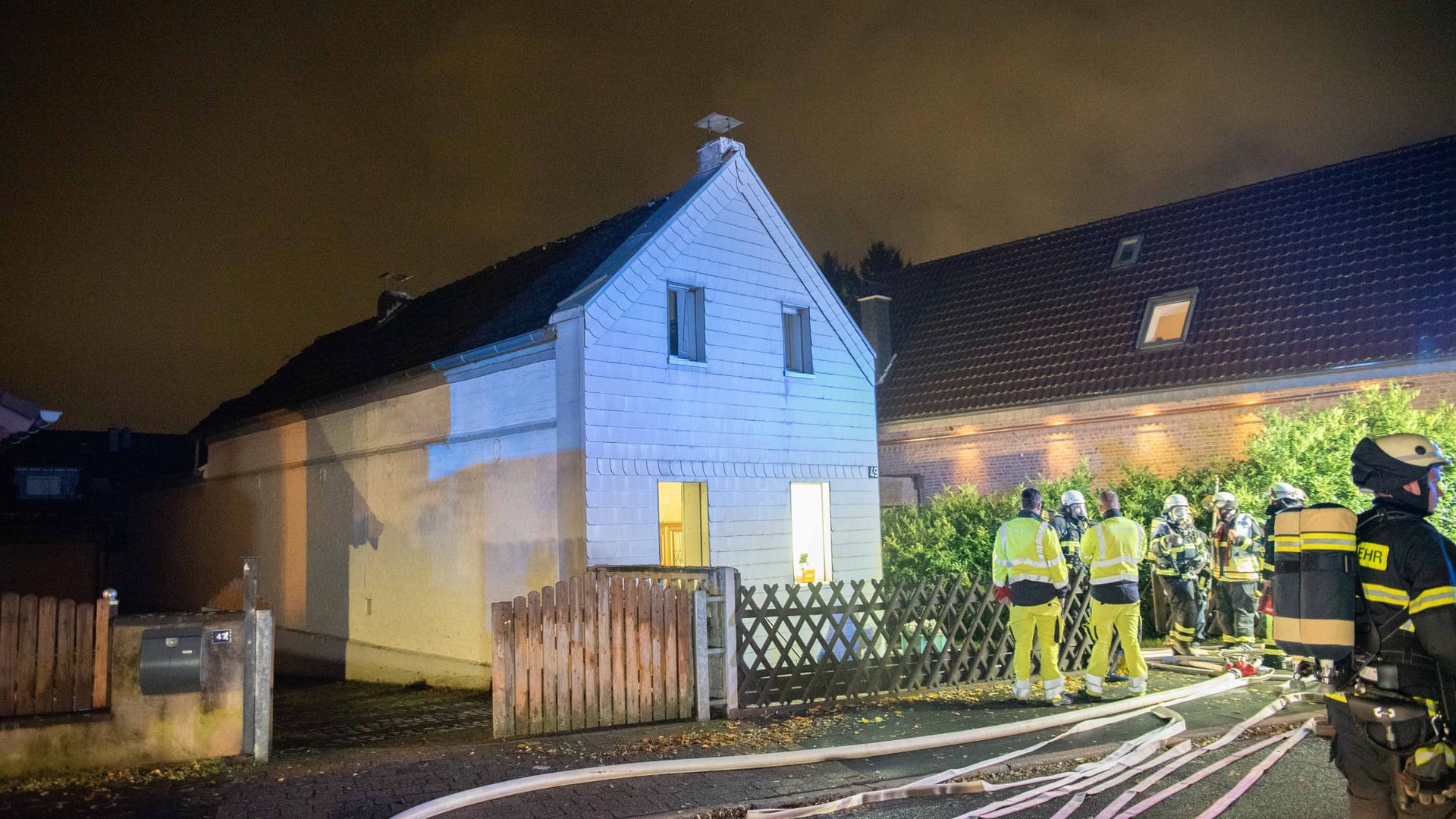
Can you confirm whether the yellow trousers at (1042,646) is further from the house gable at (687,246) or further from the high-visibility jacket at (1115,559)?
the house gable at (687,246)

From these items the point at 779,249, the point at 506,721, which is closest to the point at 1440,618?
the point at 506,721

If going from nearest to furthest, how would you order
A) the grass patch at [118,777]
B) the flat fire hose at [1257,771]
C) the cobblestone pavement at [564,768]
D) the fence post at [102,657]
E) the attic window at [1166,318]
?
Answer: 1. the flat fire hose at [1257,771]
2. the cobblestone pavement at [564,768]
3. the grass patch at [118,777]
4. the fence post at [102,657]
5. the attic window at [1166,318]

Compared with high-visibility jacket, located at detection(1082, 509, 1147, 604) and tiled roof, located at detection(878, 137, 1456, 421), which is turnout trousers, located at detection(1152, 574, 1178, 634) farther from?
tiled roof, located at detection(878, 137, 1456, 421)

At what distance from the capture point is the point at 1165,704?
9.61 m

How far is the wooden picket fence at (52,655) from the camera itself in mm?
7410

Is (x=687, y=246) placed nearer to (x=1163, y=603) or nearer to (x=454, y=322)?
(x=454, y=322)

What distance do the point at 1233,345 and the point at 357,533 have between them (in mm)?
16641

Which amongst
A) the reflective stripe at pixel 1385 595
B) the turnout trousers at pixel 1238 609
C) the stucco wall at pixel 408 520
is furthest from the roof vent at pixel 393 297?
the reflective stripe at pixel 1385 595

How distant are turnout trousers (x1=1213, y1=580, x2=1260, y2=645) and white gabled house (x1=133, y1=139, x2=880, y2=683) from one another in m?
5.42

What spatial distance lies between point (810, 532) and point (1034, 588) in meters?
6.21

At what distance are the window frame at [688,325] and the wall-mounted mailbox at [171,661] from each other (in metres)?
7.43

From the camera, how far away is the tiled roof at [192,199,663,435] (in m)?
14.4

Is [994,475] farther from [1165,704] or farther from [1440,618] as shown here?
[1440,618]

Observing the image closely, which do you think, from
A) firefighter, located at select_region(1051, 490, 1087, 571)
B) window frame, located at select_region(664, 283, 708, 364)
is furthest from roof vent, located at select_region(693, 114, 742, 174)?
firefighter, located at select_region(1051, 490, 1087, 571)
